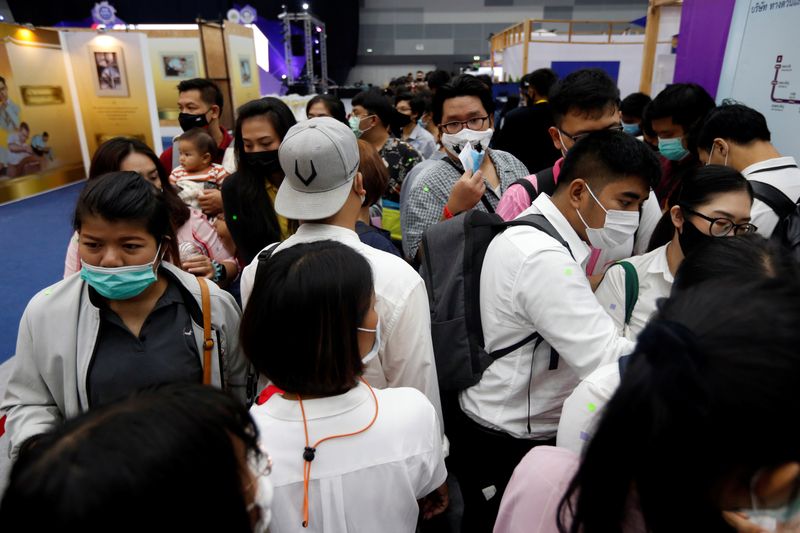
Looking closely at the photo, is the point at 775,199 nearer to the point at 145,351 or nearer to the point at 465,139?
the point at 465,139

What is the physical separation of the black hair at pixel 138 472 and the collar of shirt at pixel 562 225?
1.18m

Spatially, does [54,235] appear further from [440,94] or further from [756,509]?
[756,509]

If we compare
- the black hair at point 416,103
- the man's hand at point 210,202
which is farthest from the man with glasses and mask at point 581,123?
the black hair at point 416,103

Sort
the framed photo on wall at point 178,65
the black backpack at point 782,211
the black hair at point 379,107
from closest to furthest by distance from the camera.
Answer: the black backpack at point 782,211
the black hair at point 379,107
the framed photo on wall at point 178,65

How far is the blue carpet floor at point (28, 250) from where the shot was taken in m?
4.14

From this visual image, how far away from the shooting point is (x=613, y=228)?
1562 millimetres

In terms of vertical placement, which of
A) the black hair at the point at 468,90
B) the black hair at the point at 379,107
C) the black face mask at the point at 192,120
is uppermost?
the black hair at the point at 468,90

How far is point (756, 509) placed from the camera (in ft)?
2.11

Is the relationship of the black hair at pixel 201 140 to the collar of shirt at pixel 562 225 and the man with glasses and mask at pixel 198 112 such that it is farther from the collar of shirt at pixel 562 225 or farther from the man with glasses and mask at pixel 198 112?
the collar of shirt at pixel 562 225

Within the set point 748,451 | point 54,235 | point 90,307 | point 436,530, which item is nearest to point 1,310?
point 54,235

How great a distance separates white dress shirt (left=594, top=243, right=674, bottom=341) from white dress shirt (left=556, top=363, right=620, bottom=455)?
23.4 inches

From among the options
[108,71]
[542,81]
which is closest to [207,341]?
[542,81]

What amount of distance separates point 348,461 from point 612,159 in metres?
1.18

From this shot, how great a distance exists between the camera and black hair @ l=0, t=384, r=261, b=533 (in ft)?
1.67
